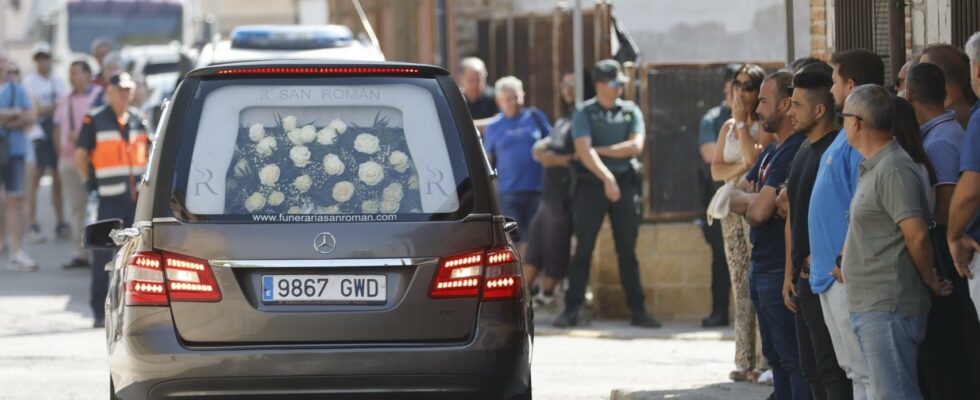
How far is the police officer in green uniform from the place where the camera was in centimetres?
1340

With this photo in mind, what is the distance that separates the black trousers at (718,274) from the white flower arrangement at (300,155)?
6.72m

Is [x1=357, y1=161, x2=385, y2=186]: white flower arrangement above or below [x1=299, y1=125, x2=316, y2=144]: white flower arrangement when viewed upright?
below

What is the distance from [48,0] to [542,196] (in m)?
28.3

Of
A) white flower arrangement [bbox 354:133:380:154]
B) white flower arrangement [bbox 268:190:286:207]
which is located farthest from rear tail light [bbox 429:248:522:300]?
white flower arrangement [bbox 268:190:286:207]

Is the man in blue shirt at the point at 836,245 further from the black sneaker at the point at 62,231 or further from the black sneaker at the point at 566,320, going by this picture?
the black sneaker at the point at 62,231

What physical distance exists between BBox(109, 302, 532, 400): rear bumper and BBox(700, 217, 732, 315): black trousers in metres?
6.73

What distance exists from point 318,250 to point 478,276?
0.60 metres

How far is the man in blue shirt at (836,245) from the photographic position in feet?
22.2

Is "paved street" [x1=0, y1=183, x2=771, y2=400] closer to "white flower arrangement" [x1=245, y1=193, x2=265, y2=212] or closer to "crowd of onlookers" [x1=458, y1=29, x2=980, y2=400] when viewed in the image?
"crowd of onlookers" [x1=458, y1=29, x2=980, y2=400]

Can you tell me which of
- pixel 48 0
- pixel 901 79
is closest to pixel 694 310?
pixel 901 79

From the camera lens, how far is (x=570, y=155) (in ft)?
45.0

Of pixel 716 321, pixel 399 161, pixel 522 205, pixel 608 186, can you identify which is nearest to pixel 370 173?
pixel 399 161

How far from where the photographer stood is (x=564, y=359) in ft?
38.3

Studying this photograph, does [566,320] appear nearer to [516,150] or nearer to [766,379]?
[516,150]
